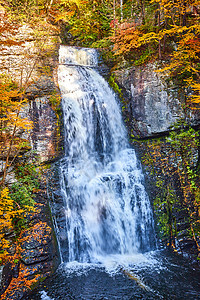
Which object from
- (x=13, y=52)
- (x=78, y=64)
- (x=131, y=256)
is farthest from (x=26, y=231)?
(x=78, y=64)

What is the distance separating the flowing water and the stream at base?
2 cm

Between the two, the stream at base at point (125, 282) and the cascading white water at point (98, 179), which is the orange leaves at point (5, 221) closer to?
the stream at base at point (125, 282)

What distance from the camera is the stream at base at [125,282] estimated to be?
4297 mm

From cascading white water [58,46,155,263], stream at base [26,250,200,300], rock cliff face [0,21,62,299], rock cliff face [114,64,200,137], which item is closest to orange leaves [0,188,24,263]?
rock cliff face [0,21,62,299]

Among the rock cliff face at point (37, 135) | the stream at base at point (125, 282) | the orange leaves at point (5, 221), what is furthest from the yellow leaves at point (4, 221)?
the stream at base at point (125, 282)

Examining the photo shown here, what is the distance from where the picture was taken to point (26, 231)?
17.5ft

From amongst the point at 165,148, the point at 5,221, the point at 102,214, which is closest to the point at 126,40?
the point at 165,148

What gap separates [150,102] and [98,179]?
3960 millimetres

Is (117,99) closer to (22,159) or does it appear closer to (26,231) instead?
(22,159)

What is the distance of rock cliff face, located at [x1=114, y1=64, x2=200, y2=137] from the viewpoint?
25.5 ft

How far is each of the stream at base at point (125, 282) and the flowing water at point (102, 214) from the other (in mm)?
22

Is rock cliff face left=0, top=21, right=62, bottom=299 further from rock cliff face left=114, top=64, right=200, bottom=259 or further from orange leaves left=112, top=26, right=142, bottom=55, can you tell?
rock cliff face left=114, top=64, right=200, bottom=259

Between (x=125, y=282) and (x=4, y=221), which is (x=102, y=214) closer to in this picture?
(x=125, y=282)

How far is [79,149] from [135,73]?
14.1 feet
